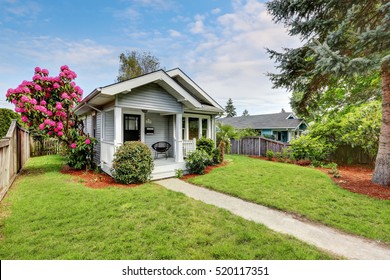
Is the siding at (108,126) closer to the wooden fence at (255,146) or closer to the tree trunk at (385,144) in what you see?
the tree trunk at (385,144)

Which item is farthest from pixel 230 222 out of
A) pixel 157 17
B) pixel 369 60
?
pixel 157 17

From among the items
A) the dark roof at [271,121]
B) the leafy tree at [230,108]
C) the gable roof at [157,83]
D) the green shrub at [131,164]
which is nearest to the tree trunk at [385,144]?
the gable roof at [157,83]

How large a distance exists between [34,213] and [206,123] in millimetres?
9381

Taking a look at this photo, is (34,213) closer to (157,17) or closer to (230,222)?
(230,222)

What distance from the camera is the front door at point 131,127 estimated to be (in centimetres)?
871

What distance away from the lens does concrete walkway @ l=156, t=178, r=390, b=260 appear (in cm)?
284

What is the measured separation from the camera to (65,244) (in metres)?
2.91

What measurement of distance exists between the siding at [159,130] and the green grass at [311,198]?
139 inches

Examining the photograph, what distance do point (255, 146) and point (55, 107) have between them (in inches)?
502

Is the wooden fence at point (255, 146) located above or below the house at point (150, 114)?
below

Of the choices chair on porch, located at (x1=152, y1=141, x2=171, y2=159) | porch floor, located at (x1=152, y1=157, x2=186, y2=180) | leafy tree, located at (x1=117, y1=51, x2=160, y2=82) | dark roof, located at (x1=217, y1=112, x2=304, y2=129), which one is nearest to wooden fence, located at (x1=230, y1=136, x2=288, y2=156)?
chair on porch, located at (x1=152, y1=141, x2=171, y2=159)

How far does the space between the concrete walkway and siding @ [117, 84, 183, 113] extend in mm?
4136

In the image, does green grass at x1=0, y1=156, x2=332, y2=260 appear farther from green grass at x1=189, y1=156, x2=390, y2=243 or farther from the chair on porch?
the chair on porch

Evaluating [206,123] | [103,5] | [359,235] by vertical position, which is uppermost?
[103,5]
